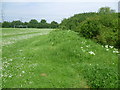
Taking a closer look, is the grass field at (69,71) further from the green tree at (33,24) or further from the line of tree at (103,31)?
the green tree at (33,24)

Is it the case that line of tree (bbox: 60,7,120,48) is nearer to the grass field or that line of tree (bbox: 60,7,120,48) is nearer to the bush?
the bush

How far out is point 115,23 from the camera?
9.62 meters

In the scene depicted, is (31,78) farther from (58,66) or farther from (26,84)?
(58,66)

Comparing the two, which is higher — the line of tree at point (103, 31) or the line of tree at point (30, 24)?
the line of tree at point (30, 24)

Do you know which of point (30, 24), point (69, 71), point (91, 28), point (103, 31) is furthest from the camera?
point (30, 24)

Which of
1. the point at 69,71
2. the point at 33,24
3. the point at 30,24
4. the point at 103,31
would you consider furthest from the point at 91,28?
the point at 30,24

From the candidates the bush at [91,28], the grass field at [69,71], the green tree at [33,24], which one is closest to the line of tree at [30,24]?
the green tree at [33,24]

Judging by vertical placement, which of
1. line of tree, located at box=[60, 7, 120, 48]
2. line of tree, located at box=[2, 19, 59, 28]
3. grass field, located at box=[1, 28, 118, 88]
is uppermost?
line of tree, located at box=[2, 19, 59, 28]

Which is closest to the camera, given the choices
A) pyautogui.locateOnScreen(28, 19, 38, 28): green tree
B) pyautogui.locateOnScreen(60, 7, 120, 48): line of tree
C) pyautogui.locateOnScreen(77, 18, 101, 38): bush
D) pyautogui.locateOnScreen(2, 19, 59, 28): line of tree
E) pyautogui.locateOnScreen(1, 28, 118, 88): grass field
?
pyautogui.locateOnScreen(1, 28, 118, 88): grass field

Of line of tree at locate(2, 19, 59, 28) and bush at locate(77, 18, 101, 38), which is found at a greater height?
line of tree at locate(2, 19, 59, 28)

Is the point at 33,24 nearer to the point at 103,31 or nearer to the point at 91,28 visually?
the point at 91,28

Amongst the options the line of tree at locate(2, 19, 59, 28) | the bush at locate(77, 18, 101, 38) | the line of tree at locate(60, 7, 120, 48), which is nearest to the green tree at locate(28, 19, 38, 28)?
the line of tree at locate(2, 19, 59, 28)

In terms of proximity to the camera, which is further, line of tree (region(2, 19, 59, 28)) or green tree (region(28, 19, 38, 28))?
green tree (region(28, 19, 38, 28))

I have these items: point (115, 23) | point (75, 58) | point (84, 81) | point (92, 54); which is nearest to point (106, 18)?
point (115, 23)
